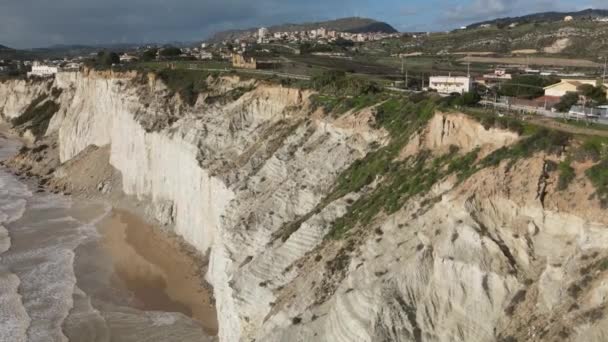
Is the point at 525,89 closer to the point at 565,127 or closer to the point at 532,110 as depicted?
the point at 532,110

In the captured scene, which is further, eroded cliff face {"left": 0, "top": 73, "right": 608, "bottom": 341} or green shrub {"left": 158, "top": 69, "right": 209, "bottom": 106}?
green shrub {"left": 158, "top": 69, "right": 209, "bottom": 106}

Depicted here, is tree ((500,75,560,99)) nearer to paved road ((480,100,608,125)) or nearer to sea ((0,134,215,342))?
paved road ((480,100,608,125))

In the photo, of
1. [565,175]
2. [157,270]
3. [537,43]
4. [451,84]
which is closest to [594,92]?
[451,84]

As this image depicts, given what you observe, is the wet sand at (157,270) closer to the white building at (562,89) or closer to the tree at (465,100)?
the tree at (465,100)

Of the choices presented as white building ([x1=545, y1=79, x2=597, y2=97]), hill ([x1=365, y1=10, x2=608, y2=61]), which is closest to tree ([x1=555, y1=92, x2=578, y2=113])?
white building ([x1=545, y1=79, x2=597, y2=97])

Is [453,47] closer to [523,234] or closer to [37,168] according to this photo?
[37,168]
